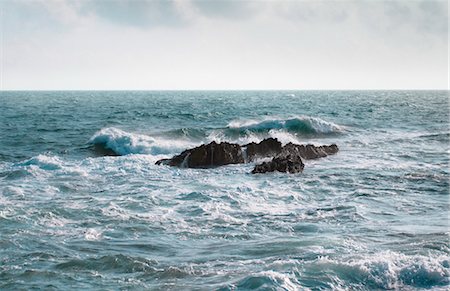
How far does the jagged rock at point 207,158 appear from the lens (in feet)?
74.0

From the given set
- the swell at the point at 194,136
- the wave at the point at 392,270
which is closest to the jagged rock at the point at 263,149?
the swell at the point at 194,136

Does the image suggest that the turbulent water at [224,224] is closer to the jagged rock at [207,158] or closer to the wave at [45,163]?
the wave at [45,163]

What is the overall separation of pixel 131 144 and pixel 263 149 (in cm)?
889

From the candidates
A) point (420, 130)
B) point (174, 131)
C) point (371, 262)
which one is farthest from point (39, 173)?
point (420, 130)

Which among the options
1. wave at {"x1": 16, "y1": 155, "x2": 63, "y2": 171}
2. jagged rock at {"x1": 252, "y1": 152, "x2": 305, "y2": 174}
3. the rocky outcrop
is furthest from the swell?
jagged rock at {"x1": 252, "y1": 152, "x2": 305, "y2": 174}

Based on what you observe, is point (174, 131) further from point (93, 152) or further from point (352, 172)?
point (352, 172)

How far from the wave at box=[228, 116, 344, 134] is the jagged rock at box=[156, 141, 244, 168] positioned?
52.4 feet

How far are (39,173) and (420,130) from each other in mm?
30143

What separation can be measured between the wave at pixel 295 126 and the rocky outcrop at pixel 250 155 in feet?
45.3

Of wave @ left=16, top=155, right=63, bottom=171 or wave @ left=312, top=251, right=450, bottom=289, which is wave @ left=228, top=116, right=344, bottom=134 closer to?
wave @ left=16, top=155, right=63, bottom=171

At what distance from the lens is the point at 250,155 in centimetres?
2408

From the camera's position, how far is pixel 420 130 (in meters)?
39.8

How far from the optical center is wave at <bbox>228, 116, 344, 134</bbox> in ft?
131

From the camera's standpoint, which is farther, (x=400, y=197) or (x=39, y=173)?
(x=39, y=173)
